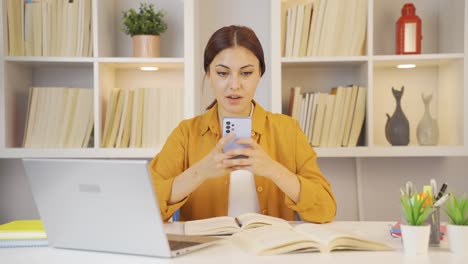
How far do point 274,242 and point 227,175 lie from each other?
0.84 m

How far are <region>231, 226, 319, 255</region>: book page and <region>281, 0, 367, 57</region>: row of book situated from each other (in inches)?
60.7

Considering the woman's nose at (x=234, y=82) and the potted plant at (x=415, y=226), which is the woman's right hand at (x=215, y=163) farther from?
the potted plant at (x=415, y=226)

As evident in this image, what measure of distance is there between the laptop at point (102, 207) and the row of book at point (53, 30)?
5.24 feet

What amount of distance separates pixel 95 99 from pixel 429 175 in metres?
1.74

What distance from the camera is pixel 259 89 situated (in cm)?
312

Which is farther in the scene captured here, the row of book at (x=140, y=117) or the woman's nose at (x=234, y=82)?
the row of book at (x=140, y=117)

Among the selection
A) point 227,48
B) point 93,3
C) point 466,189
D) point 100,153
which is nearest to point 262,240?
point 227,48

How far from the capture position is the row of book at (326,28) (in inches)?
112

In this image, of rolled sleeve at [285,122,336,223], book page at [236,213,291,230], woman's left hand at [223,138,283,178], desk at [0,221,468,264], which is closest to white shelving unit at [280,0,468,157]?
rolled sleeve at [285,122,336,223]

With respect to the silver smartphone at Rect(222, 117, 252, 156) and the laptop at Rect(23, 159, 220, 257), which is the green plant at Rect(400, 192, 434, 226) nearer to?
the laptop at Rect(23, 159, 220, 257)

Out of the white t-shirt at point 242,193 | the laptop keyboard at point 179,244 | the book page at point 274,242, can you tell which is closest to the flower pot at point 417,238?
the book page at point 274,242

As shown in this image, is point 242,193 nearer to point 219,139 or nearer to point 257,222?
point 219,139

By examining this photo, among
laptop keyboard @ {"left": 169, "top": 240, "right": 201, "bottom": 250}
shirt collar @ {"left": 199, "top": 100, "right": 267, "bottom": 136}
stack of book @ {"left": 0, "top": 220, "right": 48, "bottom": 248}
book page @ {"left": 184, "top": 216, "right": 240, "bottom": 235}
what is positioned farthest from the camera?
shirt collar @ {"left": 199, "top": 100, "right": 267, "bottom": 136}

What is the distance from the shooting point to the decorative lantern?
288 cm
